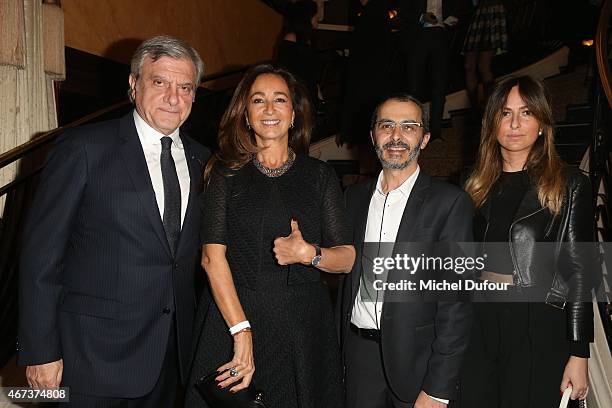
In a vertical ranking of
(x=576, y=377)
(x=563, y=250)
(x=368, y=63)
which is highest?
(x=368, y=63)

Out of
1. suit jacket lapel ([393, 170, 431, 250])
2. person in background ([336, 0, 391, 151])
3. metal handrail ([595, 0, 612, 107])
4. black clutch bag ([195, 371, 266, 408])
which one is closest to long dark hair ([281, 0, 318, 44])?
person in background ([336, 0, 391, 151])

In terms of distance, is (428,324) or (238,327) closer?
(238,327)

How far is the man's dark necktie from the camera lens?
201 centimetres

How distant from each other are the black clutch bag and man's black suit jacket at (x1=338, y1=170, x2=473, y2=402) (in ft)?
1.85

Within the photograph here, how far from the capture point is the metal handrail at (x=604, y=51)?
3223 mm

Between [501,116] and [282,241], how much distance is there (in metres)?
1.22

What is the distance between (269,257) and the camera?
203 cm

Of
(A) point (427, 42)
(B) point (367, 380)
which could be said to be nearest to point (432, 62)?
(A) point (427, 42)

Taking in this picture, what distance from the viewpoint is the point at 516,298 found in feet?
7.29

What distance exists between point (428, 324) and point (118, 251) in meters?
1.26

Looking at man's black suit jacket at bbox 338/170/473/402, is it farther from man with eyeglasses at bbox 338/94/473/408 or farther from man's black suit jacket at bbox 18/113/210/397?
man's black suit jacket at bbox 18/113/210/397

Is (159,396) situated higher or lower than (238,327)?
lower

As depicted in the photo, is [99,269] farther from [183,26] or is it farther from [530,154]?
[183,26]

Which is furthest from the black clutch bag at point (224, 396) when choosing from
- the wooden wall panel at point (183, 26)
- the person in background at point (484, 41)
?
the person in background at point (484, 41)
